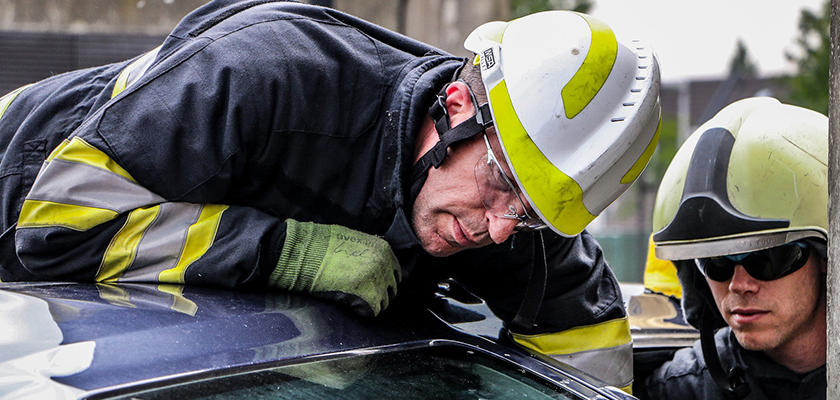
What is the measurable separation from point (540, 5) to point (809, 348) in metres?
10.4

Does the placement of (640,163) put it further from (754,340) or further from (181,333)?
(181,333)

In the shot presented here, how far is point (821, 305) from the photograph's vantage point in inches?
97.7

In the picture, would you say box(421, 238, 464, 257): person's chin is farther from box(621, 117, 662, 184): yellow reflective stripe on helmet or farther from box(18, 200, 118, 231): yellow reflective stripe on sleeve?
box(18, 200, 118, 231): yellow reflective stripe on sleeve

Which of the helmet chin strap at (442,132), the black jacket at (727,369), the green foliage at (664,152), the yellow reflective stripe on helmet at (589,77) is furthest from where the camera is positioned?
the green foliage at (664,152)

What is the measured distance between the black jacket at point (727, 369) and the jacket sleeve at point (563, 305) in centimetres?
35

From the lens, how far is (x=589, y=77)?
6.22 feet

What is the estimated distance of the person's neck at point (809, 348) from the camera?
245 cm

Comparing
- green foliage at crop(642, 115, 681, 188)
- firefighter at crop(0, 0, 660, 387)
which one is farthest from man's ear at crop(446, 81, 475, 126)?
green foliage at crop(642, 115, 681, 188)

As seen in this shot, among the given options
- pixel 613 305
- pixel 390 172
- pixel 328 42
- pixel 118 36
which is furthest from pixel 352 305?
pixel 118 36

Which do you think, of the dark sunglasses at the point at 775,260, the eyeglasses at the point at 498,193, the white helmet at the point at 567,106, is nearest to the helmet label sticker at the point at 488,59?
the white helmet at the point at 567,106

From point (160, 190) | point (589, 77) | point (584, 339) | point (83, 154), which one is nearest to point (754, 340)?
point (584, 339)

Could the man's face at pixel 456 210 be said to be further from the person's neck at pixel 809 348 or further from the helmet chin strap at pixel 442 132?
the person's neck at pixel 809 348

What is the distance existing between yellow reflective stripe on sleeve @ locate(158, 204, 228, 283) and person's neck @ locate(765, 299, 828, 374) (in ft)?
5.74

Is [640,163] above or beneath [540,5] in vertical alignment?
above
